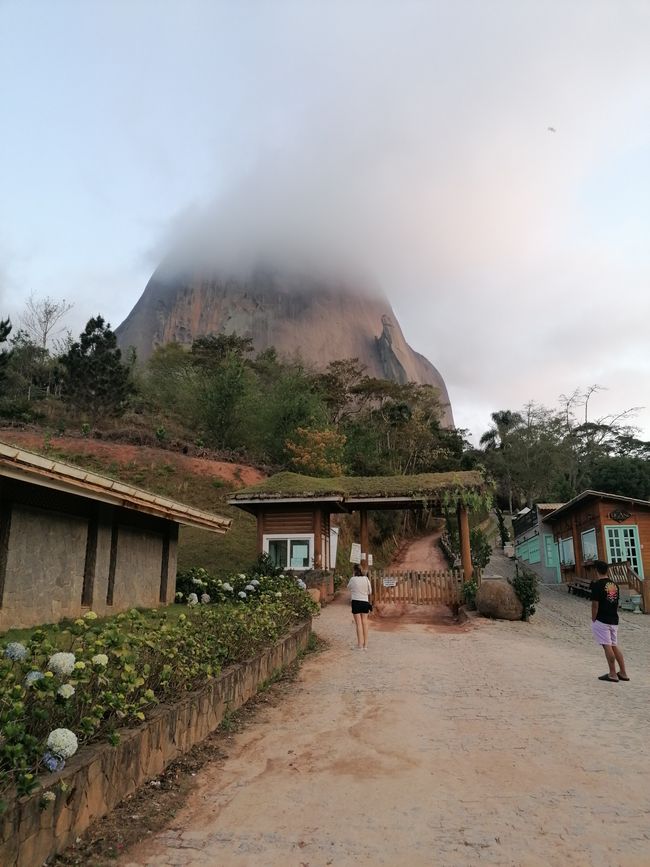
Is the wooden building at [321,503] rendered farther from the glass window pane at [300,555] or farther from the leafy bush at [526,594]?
the leafy bush at [526,594]

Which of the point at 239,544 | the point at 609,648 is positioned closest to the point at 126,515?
the point at 609,648

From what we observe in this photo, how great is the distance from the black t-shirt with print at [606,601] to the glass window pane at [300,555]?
34.9 ft

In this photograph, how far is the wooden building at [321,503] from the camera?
1681 centimetres

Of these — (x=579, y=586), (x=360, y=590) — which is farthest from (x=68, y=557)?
(x=579, y=586)

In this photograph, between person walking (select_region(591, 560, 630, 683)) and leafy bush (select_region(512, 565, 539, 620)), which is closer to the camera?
person walking (select_region(591, 560, 630, 683))

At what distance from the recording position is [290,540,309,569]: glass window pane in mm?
17922

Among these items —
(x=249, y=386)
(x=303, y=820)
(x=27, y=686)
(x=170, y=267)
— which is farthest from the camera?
(x=170, y=267)

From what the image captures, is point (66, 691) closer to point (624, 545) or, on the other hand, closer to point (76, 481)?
point (76, 481)

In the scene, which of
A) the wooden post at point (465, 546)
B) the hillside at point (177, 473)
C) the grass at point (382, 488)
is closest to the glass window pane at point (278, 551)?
the grass at point (382, 488)

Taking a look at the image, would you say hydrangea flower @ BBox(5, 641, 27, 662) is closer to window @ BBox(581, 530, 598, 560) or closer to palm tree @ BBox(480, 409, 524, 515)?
window @ BBox(581, 530, 598, 560)

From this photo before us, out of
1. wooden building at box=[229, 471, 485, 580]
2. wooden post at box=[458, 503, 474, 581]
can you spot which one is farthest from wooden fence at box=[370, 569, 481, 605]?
wooden building at box=[229, 471, 485, 580]

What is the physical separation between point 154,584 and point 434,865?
9.37m

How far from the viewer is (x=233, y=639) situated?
267 inches

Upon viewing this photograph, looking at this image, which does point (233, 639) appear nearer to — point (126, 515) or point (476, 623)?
point (126, 515)
